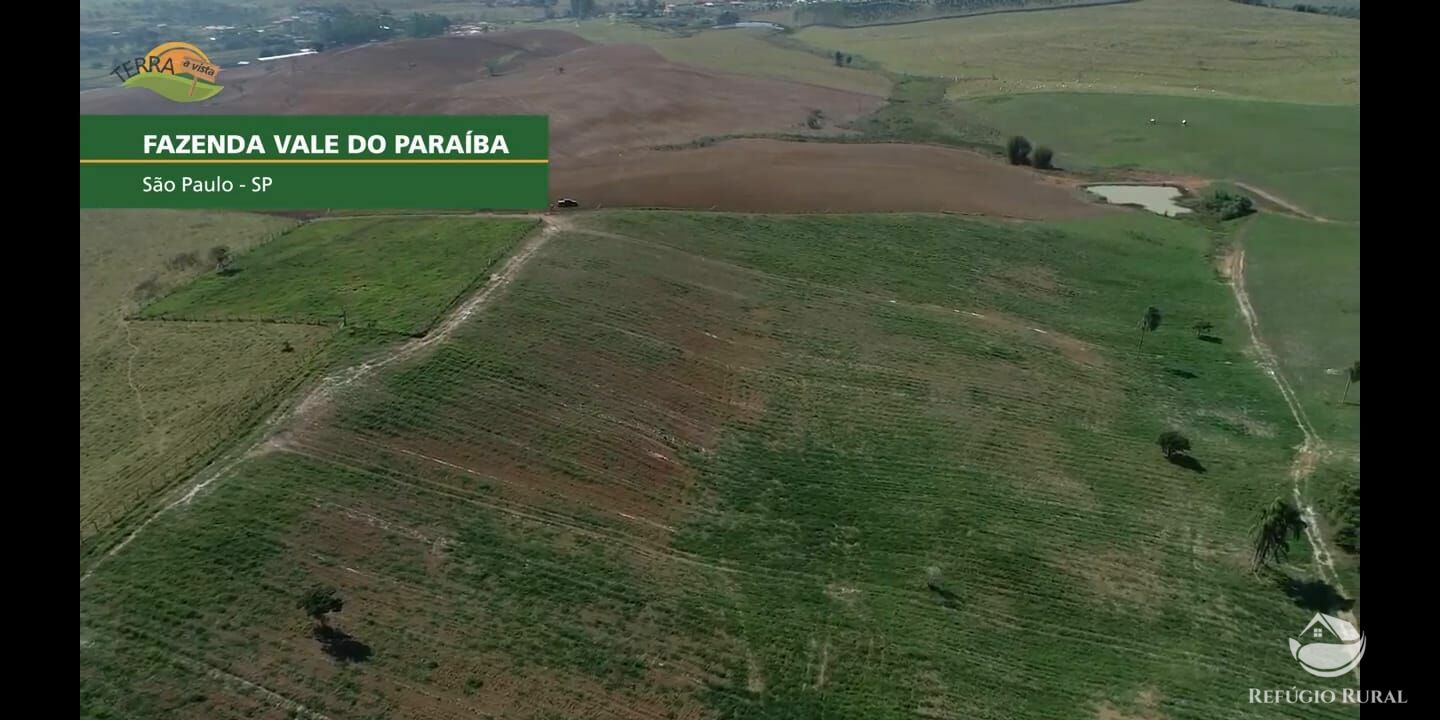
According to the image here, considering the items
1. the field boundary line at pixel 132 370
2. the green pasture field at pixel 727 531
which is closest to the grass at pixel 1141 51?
the green pasture field at pixel 727 531

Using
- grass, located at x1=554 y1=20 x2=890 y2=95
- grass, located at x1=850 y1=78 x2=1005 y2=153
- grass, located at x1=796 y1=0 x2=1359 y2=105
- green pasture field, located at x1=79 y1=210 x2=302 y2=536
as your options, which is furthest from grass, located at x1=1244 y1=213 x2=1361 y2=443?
grass, located at x1=554 y1=20 x2=890 y2=95

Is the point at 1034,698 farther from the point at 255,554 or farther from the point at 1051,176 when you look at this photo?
the point at 1051,176

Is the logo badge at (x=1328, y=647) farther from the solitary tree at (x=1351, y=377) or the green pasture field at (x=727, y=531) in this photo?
the solitary tree at (x=1351, y=377)

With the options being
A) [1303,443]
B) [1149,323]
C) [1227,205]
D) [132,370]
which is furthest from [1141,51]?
[132,370]

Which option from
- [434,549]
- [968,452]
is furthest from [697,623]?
[968,452]

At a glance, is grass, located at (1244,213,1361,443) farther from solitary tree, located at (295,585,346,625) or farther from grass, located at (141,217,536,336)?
grass, located at (141,217,536,336)

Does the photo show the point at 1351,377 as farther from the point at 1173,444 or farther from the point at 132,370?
the point at 132,370
